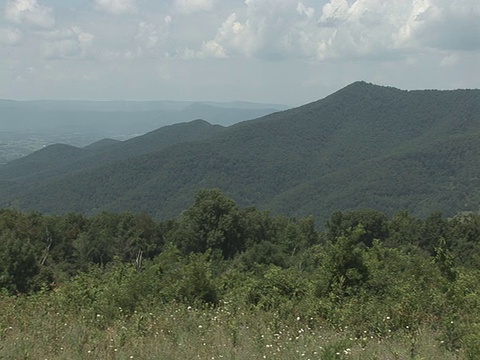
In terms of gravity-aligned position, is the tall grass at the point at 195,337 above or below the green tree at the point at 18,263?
above

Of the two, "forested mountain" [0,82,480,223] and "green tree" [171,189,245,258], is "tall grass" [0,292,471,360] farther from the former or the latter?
"forested mountain" [0,82,480,223]

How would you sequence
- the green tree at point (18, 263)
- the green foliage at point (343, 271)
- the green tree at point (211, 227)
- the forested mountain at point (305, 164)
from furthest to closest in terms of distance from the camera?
the forested mountain at point (305, 164), the green tree at point (211, 227), the green tree at point (18, 263), the green foliage at point (343, 271)

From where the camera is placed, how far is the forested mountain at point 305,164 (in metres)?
105

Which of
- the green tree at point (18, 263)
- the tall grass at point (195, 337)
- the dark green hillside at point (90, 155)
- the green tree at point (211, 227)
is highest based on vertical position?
the tall grass at point (195, 337)

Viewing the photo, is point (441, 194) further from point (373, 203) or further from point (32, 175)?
point (32, 175)

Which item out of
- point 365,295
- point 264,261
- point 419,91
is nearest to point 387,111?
point 419,91

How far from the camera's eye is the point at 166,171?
408ft

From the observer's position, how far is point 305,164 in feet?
467

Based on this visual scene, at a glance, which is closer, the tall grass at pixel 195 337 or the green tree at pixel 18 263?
the tall grass at pixel 195 337

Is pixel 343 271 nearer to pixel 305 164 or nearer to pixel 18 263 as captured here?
pixel 18 263

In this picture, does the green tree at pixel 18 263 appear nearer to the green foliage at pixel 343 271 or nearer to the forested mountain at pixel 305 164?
the green foliage at pixel 343 271

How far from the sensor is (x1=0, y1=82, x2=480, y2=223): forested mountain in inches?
4146

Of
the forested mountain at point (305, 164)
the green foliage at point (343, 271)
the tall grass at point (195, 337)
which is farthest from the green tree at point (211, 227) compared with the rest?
the forested mountain at point (305, 164)

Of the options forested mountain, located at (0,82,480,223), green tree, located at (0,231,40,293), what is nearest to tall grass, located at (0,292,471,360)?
green tree, located at (0,231,40,293)
